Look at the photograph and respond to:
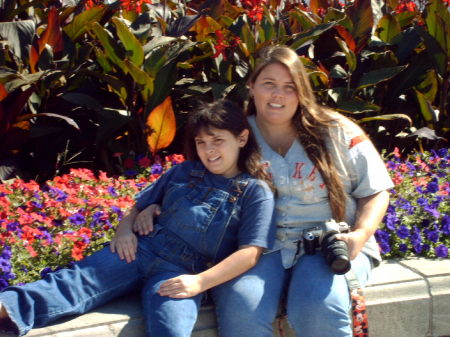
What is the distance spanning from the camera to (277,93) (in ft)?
9.41

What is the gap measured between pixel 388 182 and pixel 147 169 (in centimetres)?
156

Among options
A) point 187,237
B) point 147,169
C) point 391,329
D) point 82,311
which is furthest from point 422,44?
point 82,311

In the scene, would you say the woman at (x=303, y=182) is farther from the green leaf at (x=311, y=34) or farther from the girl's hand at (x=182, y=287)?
the green leaf at (x=311, y=34)

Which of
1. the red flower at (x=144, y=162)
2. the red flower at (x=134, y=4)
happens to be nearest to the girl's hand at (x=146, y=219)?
the red flower at (x=144, y=162)

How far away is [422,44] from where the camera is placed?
4.81m

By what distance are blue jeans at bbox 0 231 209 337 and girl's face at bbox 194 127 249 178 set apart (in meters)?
0.33

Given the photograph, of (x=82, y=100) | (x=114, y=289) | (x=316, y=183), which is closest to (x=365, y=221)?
(x=316, y=183)

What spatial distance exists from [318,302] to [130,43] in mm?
1983

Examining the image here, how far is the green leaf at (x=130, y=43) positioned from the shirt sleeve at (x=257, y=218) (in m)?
1.47

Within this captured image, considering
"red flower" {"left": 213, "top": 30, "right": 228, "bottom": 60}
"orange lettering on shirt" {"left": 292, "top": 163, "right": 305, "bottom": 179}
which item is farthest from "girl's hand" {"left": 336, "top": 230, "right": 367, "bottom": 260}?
"red flower" {"left": 213, "top": 30, "right": 228, "bottom": 60}

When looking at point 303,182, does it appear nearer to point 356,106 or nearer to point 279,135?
point 279,135

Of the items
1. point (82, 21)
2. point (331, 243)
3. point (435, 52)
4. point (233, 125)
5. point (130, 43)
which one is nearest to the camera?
point (331, 243)

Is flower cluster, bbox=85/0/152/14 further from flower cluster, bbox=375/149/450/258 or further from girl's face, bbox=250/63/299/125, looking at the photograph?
flower cluster, bbox=375/149/450/258

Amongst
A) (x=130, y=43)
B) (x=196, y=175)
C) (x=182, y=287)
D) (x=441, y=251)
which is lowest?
(x=441, y=251)
